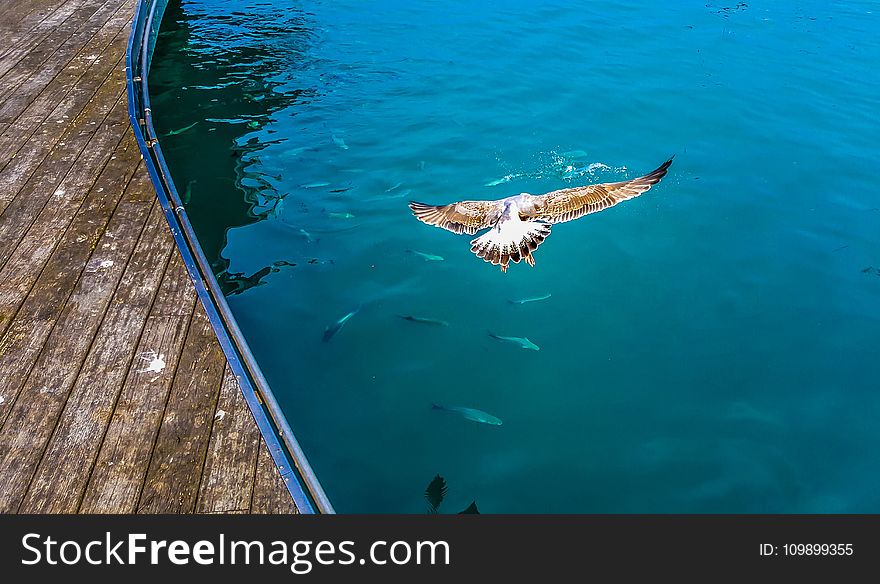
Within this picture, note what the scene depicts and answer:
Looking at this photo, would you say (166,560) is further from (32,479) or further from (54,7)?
(54,7)

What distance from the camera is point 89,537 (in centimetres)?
382

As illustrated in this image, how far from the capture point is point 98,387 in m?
4.86

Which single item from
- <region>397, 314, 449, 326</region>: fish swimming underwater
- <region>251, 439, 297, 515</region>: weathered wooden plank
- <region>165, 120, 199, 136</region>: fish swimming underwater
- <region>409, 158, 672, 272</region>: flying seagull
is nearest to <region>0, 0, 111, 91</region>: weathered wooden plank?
<region>165, 120, 199, 136</region>: fish swimming underwater

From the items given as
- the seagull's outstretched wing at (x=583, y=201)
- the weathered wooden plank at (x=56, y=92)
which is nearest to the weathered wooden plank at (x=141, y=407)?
the seagull's outstretched wing at (x=583, y=201)

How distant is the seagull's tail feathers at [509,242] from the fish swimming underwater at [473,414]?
131 centimetres

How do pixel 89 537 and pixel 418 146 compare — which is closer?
pixel 89 537

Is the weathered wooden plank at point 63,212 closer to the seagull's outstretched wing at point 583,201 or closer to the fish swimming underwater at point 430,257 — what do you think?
the fish swimming underwater at point 430,257

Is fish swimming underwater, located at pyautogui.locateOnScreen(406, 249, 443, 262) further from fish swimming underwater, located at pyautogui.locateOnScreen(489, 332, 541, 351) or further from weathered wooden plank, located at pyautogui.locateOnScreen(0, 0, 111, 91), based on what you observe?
weathered wooden plank, located at pyautogui.locateOnScreen(0, 0, 111, 91)

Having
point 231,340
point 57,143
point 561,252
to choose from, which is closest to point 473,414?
point 231,340

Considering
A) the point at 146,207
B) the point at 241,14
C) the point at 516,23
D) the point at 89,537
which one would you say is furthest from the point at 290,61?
the point at 89,537

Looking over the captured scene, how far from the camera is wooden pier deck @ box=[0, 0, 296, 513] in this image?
418 cm

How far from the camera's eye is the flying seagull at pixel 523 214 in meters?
6.39

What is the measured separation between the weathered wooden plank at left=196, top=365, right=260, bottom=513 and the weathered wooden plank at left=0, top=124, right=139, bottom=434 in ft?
4.70

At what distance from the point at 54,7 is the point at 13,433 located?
441 inches
